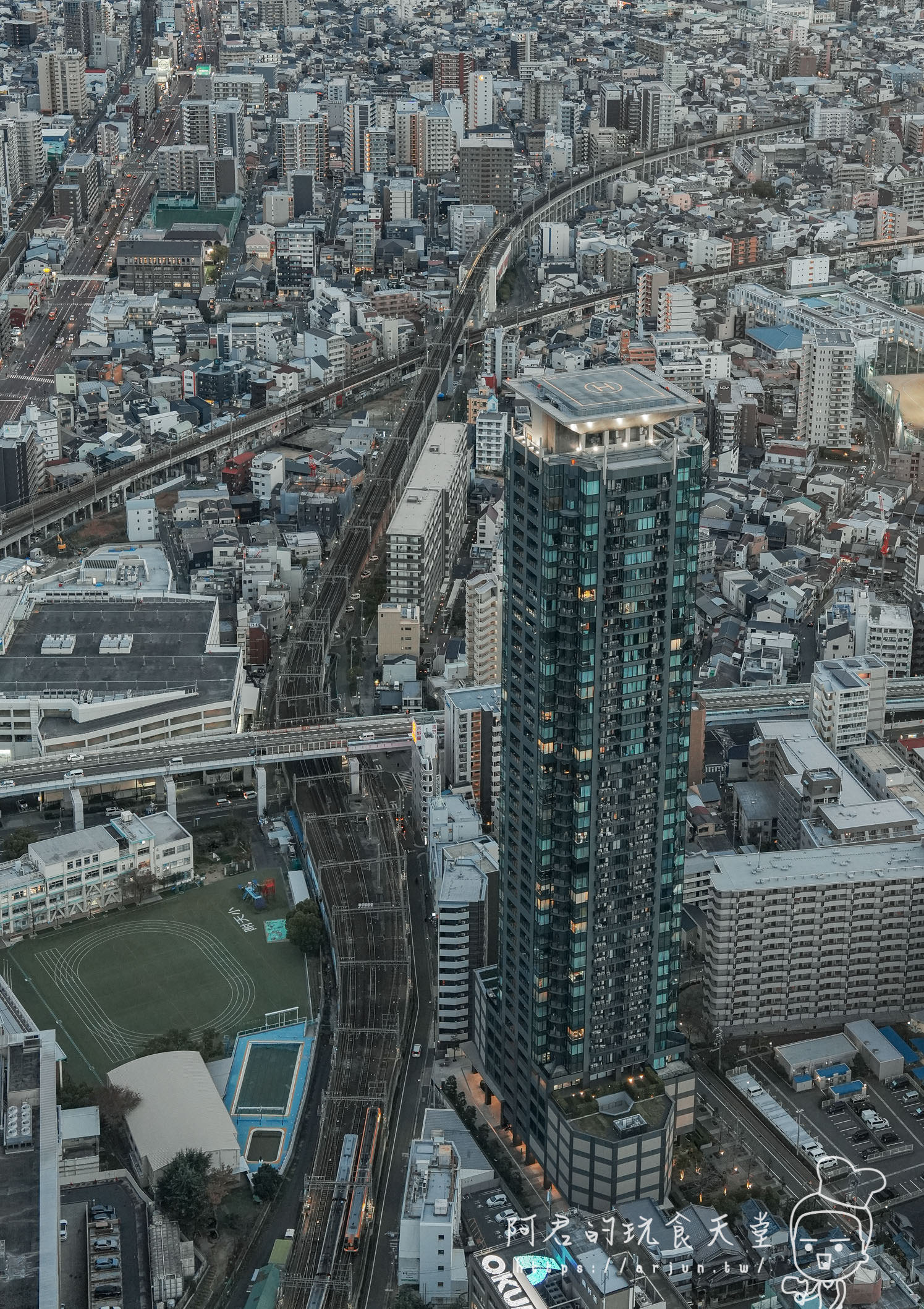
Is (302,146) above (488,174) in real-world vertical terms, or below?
above

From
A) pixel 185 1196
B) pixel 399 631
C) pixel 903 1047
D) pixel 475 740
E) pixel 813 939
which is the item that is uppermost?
pixel 475 740

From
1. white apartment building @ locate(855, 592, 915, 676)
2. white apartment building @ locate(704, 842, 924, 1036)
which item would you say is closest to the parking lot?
white apartment building @ locate(704, 842, 924, 1036)

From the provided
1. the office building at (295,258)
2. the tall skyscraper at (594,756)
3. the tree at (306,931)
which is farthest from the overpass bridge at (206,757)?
the office building at (295,258)

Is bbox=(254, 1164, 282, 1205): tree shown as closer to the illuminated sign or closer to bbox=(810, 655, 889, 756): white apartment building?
the illuminated sign

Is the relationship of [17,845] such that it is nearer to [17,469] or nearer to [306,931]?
[306,931]

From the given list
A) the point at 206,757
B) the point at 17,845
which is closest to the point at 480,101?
the point at 206,757

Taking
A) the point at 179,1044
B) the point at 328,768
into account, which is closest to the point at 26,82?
the point at 328,768

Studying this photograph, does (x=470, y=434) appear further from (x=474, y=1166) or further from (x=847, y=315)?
(x=474, y=1166)
